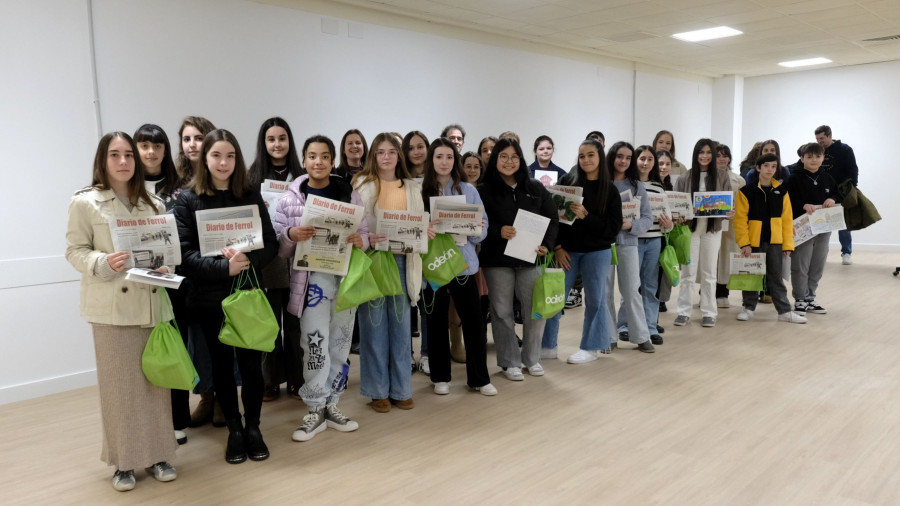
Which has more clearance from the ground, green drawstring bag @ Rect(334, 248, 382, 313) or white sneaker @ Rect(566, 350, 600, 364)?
green drawstring bag @ Rect(334, 248, 382, 313)

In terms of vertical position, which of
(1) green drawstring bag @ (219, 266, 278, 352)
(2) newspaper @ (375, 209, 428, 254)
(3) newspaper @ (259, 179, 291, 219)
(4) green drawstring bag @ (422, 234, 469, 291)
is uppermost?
(3) newspaper @ (259, 179, 291, 219)

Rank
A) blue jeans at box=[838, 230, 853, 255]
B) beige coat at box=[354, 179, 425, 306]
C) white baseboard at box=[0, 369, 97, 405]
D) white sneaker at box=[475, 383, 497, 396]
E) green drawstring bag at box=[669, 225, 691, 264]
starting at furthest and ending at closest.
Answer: blue jeans at box=[838, 230, 853, 255] < green drawstring bag at box=[669, 225, 691, 264] < white baseboard at box=[0, 369, 97, 405] < white sneaker at box=[475, 383, 497, 396] < beige coat at box=[354, 179, 425, 306]

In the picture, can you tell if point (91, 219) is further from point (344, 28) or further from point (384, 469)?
point (344, 28)

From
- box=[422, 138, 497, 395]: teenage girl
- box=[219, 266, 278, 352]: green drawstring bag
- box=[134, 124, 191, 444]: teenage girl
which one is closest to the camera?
box=[219, 266, 278, 352]: green drawstring bag

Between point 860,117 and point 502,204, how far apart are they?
10.0m

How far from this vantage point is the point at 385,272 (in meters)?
3.59

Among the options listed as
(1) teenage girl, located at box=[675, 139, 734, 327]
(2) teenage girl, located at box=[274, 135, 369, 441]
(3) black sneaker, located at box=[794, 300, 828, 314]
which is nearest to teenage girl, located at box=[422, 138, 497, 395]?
(2) teenage girl, located at box=[274, 135, 369, 441]

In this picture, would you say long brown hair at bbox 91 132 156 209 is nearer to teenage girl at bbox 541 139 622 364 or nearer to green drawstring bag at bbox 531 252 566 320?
green drawstring bag at bbox 531 252 566 320

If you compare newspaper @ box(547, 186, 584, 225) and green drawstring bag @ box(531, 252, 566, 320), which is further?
newspaper @ box(547, 186, 584, 225)

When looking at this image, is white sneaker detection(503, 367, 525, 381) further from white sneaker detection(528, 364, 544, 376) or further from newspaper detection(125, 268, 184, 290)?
newspaper detection(125, 268, 184, 290)

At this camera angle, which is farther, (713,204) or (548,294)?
(713,204)

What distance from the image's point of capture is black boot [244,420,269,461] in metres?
3.20

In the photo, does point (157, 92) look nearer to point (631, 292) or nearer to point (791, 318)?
point (631, 292)

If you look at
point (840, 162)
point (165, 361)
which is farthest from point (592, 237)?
point (840, 162)
